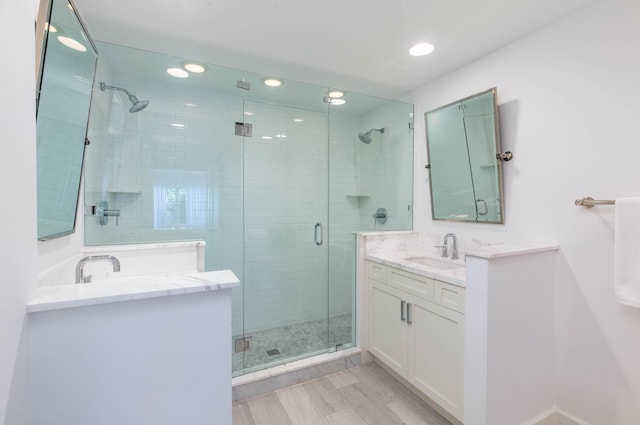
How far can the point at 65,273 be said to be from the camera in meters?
1.46

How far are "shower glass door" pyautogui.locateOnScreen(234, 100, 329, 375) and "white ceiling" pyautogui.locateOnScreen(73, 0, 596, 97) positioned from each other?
655 millimetres

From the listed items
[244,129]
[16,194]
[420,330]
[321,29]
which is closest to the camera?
[16,194]

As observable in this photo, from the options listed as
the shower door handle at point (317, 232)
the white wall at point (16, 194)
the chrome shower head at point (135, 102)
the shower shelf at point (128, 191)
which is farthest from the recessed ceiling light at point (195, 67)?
the shower door handle at point (317, 232)

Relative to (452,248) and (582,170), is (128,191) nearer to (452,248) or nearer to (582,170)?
(452,248)

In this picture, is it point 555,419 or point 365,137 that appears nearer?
point 555,419

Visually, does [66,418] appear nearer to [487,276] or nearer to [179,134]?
[487,276]

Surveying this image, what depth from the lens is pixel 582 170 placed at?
5.37ft

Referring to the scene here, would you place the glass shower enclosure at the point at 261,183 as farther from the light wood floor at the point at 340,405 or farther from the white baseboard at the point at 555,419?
the white baseboard at the point at 555,419

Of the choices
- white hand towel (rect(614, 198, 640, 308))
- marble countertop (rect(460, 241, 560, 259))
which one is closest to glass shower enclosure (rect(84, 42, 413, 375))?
marble countertop (rect(460, 241, 560, 259))

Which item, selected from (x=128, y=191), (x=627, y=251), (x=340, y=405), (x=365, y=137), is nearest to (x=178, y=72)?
(x=128, y=191)

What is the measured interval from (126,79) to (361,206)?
223 cm

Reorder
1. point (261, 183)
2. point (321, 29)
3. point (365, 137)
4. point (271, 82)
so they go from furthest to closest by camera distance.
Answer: point (365, 137)
point (261, 183)
point (271, 82)
point (321, 29)

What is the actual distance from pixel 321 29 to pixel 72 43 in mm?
1289

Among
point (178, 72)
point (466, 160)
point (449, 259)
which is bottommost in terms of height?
point (449, 259)
